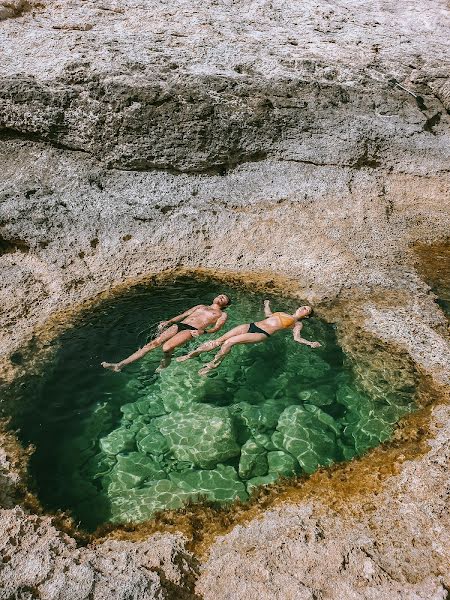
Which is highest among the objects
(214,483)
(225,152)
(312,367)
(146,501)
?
(225,152)

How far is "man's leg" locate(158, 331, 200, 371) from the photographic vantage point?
5.71m

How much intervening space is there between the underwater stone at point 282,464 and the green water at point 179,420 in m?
0.01

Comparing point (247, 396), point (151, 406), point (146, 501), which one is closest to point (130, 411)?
point (151, 406)

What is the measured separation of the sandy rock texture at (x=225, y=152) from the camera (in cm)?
681

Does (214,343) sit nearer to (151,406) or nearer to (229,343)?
(229,343)

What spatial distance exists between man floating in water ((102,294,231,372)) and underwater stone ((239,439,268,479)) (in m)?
1.58

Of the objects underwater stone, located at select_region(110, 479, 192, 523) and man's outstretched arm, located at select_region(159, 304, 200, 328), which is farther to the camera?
man's outstretched arm, located at select_region(159, 304, 200, 328)

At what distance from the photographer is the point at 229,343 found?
227 inches

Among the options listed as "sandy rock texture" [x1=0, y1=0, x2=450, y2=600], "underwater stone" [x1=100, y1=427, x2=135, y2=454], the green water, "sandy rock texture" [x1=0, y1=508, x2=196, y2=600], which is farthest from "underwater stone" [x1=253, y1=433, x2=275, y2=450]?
"sandy rock texture" [x1=0, y1=0, x2=450, y2=600]

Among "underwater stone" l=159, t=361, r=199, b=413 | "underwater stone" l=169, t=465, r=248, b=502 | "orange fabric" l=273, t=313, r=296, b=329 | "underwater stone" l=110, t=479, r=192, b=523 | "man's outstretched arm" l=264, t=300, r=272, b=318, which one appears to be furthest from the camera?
"man's outstretched arm" l=264, t=300, r=272, b=318

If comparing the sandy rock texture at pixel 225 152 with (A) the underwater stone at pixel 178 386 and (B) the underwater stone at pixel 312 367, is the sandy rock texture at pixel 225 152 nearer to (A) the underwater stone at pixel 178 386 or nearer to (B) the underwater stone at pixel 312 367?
(B) the underwater stone at pixel 312 367

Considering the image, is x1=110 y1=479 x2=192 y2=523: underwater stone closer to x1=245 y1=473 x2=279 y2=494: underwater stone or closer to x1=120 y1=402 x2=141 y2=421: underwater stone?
x1=245 y1=473 x2=279 y2=494: underwater stone

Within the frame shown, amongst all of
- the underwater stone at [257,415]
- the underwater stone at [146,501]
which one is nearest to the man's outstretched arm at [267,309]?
the underwater stone at [257,415]

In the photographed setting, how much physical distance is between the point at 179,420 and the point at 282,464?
1.21 m
